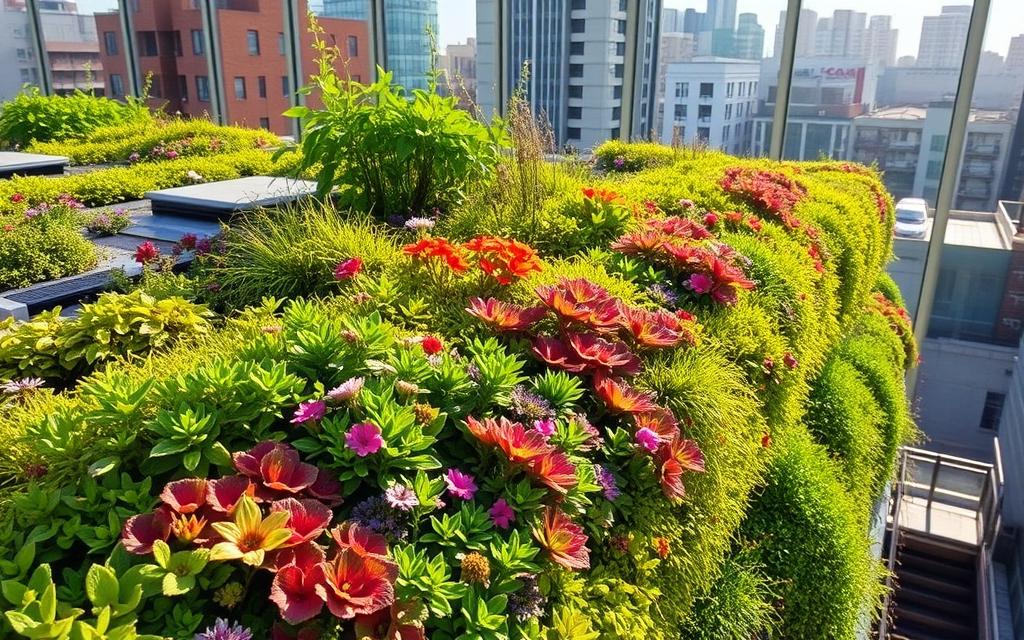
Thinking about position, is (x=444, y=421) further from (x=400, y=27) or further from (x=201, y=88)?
(x=201, y=88)

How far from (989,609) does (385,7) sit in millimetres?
8066

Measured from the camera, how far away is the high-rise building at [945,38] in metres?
5.34

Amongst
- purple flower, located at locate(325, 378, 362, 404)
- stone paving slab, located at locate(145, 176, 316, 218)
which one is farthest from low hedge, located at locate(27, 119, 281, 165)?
purple flower, located at locate(325, 378, 362, 404)

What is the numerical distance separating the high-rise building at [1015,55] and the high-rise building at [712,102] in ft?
5.94

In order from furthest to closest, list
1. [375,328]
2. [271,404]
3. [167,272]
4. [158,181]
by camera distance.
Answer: [158,181]
[167,272]
[375,328]
[271,404]

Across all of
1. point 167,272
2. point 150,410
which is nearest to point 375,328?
point 150,410

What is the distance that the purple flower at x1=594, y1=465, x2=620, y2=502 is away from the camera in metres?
1.46

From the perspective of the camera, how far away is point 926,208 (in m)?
5.97

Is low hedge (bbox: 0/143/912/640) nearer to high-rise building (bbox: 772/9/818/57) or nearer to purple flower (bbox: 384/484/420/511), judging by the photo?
purple flower (bbox: 384/484/420/511)

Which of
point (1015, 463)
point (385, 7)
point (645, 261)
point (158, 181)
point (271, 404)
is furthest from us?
point (385, 7)

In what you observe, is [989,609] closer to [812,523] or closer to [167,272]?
[812,523]

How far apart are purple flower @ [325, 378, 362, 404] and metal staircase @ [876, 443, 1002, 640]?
4542 mm

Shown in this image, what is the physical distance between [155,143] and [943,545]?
27.9 feet

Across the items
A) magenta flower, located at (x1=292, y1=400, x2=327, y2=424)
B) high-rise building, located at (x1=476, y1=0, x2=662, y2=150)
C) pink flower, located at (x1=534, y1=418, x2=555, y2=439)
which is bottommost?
pink flower, located at (x1=534, y1=418, x2=555, y2=439)
